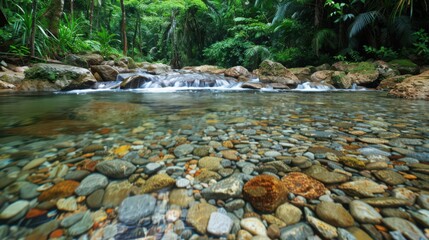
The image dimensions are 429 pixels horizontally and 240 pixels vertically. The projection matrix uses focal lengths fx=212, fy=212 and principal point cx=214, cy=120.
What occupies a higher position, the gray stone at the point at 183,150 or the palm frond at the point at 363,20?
the palm frond at the point at 363,20

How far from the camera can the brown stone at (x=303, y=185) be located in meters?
0.92

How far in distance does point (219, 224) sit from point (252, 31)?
14093 millimetres

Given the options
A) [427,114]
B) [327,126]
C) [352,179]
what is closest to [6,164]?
[352,179]

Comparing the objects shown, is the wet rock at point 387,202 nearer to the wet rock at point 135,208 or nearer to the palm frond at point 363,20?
the wet rock at point 135,208

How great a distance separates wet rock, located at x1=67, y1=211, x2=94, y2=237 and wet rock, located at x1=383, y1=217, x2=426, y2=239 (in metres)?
1.03

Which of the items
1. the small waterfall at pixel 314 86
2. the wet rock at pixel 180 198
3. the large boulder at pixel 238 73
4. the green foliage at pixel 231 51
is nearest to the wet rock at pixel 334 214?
the wet rock at pixel 180 198

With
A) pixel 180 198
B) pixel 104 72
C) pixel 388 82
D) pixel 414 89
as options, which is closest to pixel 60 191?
pixel 180 198

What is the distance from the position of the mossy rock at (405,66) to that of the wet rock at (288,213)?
9.18 m

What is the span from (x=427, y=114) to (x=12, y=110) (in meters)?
5.06

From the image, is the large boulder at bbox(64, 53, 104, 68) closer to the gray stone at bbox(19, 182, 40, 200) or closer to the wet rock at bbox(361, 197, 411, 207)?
the gray stone at bbox(19, 182, 40, 200)

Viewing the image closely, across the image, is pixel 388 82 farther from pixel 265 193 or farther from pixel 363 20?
pixel 265 193

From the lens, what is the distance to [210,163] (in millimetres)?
1214

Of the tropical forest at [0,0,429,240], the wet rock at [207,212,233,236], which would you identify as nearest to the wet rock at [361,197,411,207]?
the tropical forest at [0,0,429,240]

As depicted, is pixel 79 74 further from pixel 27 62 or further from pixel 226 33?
pixel 226 33
